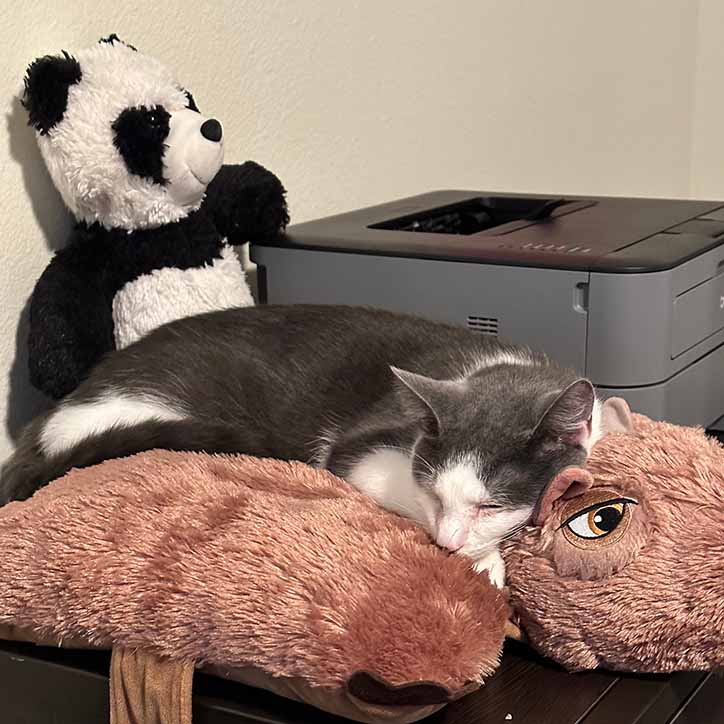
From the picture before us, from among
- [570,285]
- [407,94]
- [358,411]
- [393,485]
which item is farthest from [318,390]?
[407,94]

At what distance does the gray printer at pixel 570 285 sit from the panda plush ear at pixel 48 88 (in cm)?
32

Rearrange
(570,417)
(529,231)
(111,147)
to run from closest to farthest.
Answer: (570,417) → (111,147) → (529,231)

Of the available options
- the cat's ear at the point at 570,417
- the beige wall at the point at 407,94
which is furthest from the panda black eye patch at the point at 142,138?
the cat's ear at the point at 570,417

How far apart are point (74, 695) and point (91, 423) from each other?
29 cm

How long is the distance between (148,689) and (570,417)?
1.21 feet

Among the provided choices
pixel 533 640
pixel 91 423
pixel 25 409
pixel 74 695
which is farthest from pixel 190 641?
pixel 25 409

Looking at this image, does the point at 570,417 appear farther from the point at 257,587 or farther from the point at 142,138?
the point at 142,138

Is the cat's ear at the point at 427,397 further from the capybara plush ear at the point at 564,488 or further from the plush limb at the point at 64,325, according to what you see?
the plush limb at the point at 64,325

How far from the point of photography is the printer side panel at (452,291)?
1119 millimetres

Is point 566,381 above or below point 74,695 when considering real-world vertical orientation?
above

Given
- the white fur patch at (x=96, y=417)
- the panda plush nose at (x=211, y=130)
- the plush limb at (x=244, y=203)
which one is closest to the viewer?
the white fur patch at (x=96, y=417)

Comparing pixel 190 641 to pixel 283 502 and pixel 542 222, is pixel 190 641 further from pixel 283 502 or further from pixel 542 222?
pixel 542 222

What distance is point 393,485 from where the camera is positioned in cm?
92

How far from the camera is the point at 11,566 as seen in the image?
801 millimetres
